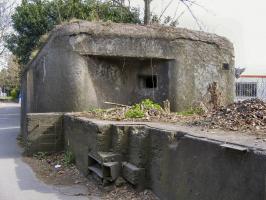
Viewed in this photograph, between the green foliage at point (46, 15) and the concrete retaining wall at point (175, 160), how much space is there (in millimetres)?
12392

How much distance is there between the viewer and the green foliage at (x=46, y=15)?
19.8m

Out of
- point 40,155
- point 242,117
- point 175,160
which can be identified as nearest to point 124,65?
point 40,155

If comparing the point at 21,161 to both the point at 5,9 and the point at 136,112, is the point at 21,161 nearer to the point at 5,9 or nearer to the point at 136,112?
the point at 136,112

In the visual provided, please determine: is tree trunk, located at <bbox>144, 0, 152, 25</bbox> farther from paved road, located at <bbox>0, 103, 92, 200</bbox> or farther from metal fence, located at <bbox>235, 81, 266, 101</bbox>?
paved road, located at <bbox>0, 103, 92, 200</bbox>

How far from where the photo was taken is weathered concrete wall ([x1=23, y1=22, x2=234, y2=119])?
10.8m

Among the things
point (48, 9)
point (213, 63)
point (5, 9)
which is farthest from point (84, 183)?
point (5, 9)

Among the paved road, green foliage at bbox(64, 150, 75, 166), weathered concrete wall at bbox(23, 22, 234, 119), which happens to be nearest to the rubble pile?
the paved road

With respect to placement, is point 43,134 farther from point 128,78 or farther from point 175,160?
point 175,160

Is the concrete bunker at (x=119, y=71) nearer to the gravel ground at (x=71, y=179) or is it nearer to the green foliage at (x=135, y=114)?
the gravel ground at (x=71, y=179)

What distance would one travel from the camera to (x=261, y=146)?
3650 millimetres

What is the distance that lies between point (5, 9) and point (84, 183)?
3170cm

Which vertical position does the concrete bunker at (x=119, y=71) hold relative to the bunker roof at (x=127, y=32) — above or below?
below

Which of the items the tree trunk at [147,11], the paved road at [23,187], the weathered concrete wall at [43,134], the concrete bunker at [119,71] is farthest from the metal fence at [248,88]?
the paved road at [23,187]

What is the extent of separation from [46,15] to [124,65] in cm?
1152
